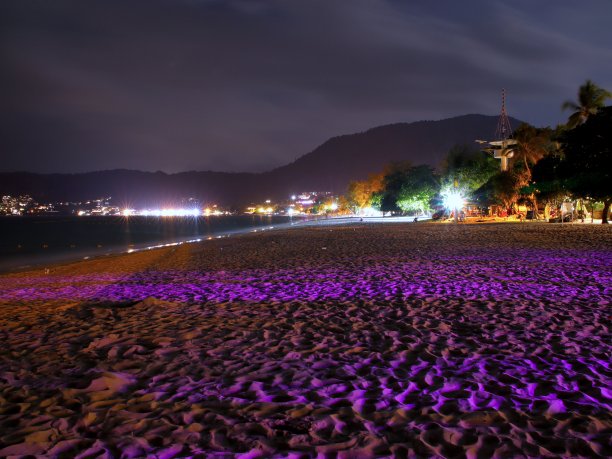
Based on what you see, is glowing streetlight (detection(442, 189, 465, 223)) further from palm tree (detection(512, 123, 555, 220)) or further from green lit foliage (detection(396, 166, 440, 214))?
green lit foliage (detection(396, 166, 440, 214))

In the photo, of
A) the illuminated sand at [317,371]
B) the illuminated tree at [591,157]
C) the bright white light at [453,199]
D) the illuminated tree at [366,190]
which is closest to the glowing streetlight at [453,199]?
the bright white light at [453,199]

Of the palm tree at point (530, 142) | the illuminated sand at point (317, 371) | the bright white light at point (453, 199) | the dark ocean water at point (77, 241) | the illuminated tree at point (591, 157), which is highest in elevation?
the palm tree at point (530, 142)

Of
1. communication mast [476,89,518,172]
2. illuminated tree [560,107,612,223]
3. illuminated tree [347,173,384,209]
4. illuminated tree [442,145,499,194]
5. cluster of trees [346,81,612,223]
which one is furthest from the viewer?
illuminated tree [347,173,384,209]

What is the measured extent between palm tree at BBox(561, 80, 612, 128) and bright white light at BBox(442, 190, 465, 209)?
1522cm

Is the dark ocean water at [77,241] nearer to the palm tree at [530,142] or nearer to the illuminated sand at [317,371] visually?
the illuminated sand at [317,371]

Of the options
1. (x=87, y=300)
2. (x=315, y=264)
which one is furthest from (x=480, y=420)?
(x=315, y=264)

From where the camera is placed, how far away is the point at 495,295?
924 cm

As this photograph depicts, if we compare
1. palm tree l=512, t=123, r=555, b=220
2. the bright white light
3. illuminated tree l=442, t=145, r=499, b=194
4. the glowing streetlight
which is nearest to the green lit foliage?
the bright white light

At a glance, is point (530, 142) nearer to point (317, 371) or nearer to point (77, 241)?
point (77, 241)

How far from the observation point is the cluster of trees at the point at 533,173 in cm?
3110

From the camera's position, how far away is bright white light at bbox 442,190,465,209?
191 ft

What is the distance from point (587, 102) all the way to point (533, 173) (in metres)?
11.4

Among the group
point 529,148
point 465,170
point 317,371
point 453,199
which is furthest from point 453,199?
point 317,371

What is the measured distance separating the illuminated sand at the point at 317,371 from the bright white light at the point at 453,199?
49240 mm
